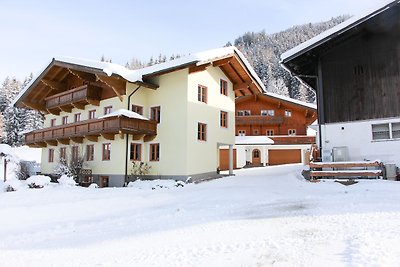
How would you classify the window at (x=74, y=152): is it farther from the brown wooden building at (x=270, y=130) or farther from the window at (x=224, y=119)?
the brown wooden building at (x=270, y=130)

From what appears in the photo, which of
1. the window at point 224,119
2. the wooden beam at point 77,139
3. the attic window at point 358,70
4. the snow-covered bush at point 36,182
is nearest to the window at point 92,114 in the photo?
the wooden beam at point 77,139

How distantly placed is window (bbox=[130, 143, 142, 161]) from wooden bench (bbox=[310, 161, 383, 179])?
11936mm

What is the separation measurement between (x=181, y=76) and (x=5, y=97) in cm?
5976

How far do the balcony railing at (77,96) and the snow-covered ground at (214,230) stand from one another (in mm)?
11580

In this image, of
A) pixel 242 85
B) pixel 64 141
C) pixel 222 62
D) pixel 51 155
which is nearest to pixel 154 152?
pixel 222 62

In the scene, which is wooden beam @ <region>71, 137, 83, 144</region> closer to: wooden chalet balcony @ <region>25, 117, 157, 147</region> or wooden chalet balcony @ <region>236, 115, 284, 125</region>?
wooden chalet balcony @ <region>25, 117, 157, 147</region>

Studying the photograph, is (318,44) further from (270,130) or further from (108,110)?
(270,130)

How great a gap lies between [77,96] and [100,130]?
17.2ft

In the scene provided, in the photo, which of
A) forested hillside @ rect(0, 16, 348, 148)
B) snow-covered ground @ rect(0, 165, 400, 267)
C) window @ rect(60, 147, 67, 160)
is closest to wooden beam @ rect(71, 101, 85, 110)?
window @ rect(60, 147, 67, 160)

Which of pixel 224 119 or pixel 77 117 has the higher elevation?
pixel 77 117

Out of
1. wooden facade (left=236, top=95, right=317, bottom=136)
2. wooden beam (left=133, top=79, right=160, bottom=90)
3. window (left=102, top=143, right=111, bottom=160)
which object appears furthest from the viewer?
wooden facade (left=236, top=95, right=317, bottom=136)

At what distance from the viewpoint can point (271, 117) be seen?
39000mm

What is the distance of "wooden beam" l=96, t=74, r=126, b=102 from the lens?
68.5ft

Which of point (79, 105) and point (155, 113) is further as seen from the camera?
point (79, 105)
